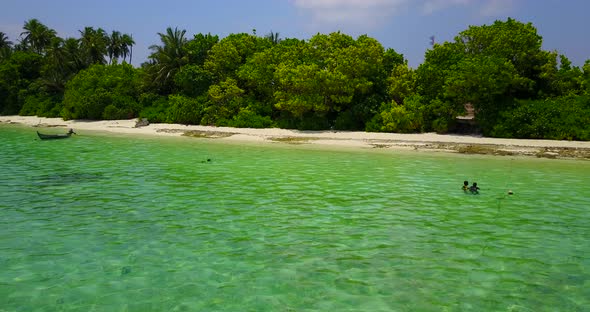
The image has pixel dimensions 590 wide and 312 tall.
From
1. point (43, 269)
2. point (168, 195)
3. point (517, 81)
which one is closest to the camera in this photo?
point (43, 269)

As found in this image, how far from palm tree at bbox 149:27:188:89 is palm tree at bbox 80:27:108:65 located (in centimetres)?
2197

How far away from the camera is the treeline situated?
108ft

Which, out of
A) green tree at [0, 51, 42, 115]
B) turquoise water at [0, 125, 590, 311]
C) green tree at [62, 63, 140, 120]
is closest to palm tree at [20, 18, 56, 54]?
green tree at [0, 51, 42, 115]

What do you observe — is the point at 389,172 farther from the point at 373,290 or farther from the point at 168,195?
the point at 373,290

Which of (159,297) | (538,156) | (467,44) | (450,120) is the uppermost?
(467,44)

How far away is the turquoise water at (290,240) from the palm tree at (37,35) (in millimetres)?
69954

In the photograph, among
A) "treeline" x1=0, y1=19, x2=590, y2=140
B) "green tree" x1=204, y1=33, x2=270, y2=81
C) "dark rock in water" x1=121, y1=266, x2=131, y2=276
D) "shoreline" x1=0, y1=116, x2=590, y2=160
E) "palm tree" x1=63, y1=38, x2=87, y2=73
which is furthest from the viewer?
"palm tree" x1=63, y1=38, x2=87, y2=73

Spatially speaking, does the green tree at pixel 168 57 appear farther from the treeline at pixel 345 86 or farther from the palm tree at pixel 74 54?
the palm tree at pixel 74 54

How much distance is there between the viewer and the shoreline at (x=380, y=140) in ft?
91.0

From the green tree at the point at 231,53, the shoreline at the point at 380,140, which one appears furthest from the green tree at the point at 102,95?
the green tree at the point at 231,53

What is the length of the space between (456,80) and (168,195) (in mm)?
25375


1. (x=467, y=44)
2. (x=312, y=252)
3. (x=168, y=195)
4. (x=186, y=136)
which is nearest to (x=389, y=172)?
(x=168, y=195)

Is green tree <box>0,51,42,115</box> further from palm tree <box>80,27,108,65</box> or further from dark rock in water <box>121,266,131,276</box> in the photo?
dark rock in water <box>121,266,131,276</box>

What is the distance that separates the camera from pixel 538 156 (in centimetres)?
2638
